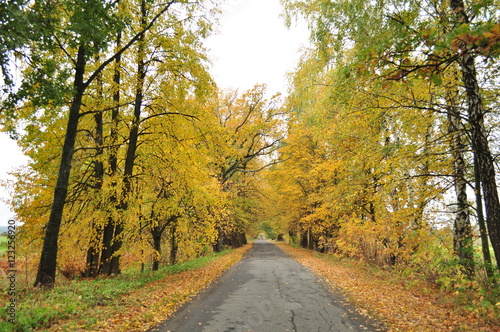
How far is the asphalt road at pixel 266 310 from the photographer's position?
5.68m

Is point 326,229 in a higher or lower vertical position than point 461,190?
lower

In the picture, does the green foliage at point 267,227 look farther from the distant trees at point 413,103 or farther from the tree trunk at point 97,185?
the distant trees at point 413,103

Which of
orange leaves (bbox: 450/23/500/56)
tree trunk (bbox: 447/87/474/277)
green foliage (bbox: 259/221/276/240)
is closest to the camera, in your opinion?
orange leaves (bbox: 450/23/500/56)

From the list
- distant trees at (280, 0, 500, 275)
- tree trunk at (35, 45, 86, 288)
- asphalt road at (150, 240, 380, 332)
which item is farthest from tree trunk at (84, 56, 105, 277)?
distant trees at (280, 0, 500, 275)

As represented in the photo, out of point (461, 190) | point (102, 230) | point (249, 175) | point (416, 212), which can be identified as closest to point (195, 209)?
point (102, 230)

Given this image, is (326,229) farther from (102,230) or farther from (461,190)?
(102,230)

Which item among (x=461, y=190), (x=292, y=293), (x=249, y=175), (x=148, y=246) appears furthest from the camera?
(x=249, y=175)

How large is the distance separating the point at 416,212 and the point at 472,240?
1398 millimetres

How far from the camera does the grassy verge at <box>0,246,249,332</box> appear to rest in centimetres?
544

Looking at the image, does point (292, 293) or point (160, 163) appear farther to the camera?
point (160, 163)

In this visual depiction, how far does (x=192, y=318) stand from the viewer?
6258 mm

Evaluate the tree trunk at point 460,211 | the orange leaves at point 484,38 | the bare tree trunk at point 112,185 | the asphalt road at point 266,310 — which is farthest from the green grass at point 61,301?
the tree trunk at point 460,211

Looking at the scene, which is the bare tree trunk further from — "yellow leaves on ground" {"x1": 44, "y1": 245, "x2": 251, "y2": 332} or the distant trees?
the distant trees

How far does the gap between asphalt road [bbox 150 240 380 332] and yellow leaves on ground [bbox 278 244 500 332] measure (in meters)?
0.55
